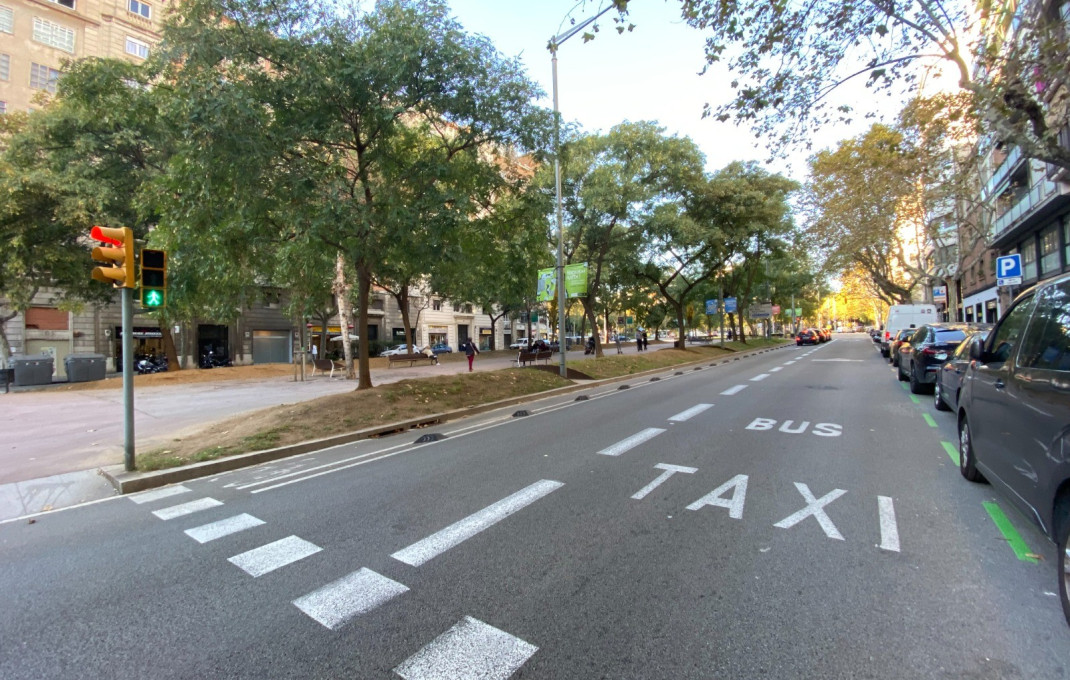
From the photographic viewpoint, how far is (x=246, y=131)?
310 inches

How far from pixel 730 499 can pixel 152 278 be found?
7567 mm

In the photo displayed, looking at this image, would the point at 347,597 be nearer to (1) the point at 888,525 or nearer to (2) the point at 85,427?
(1) the point at 888,525

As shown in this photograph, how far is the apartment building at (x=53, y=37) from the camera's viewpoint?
88.3 ft

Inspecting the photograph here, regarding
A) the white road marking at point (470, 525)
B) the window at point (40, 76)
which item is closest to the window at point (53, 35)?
the window at point (40, 76)

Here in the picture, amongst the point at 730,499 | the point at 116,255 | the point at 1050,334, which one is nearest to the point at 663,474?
the point at 730,499

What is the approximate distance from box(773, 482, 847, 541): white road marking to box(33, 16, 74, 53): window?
4219 cm

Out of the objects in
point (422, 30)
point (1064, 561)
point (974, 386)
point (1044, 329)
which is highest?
point (422, 30)

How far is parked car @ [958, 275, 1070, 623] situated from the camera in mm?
2740

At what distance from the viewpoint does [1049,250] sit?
953 inches

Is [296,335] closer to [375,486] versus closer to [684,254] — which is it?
[684,254]

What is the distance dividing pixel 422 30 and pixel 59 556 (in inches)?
348

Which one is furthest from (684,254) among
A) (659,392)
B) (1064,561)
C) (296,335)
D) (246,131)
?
(296,335)

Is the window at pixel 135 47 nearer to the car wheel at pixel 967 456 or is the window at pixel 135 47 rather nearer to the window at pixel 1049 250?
the car wheel at pixel 967 456

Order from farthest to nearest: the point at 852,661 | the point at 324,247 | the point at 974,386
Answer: the point at 324,247
the point at 974,386
the point at 852,661
